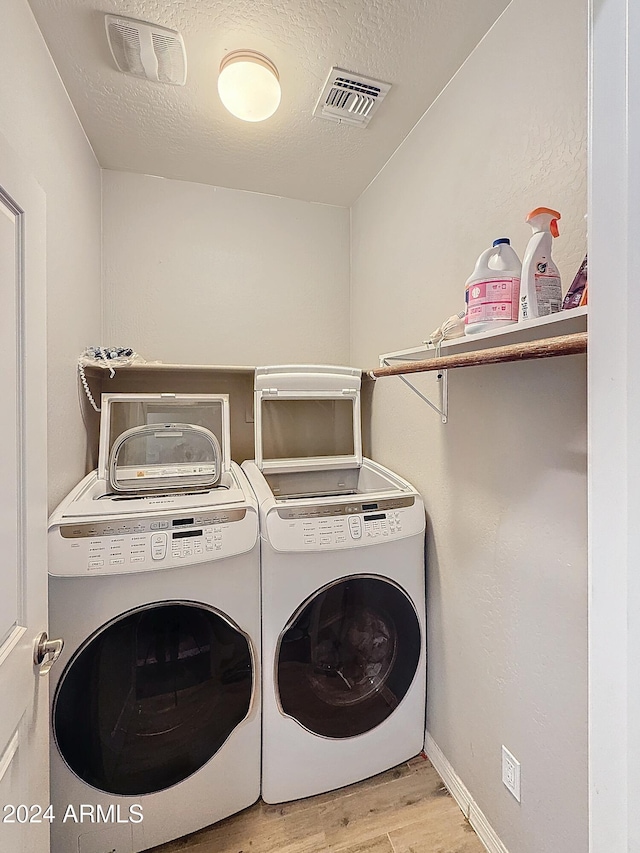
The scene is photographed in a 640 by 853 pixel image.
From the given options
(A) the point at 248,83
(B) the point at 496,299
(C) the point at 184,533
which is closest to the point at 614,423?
(B) the point at 496,299

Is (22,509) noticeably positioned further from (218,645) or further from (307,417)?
(307,417)

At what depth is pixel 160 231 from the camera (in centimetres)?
206

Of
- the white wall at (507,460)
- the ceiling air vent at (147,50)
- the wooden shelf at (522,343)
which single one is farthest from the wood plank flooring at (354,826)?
the ceiling air vent at (147,50)

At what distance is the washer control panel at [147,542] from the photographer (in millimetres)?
1127

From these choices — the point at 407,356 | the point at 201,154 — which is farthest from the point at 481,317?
the point at 201,154

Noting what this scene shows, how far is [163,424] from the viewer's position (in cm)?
179

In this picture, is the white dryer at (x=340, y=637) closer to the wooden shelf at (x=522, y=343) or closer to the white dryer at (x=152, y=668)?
the white dryer at (x=152, y=668)

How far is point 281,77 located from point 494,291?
116 centimetres

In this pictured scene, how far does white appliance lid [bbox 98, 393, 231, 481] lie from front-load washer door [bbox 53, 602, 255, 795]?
2.23ft

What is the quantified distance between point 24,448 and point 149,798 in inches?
46.4

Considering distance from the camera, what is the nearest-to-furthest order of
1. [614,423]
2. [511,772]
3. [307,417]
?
[614,423]
[511,772]
[307,417]

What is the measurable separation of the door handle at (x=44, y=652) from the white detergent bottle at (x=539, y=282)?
123 cm

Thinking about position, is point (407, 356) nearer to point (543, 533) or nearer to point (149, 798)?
point (543, 533)

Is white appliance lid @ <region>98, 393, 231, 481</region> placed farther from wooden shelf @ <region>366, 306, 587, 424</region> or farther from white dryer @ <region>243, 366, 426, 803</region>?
wooden shelf @ <region>366, 306, 587, 424</region>
